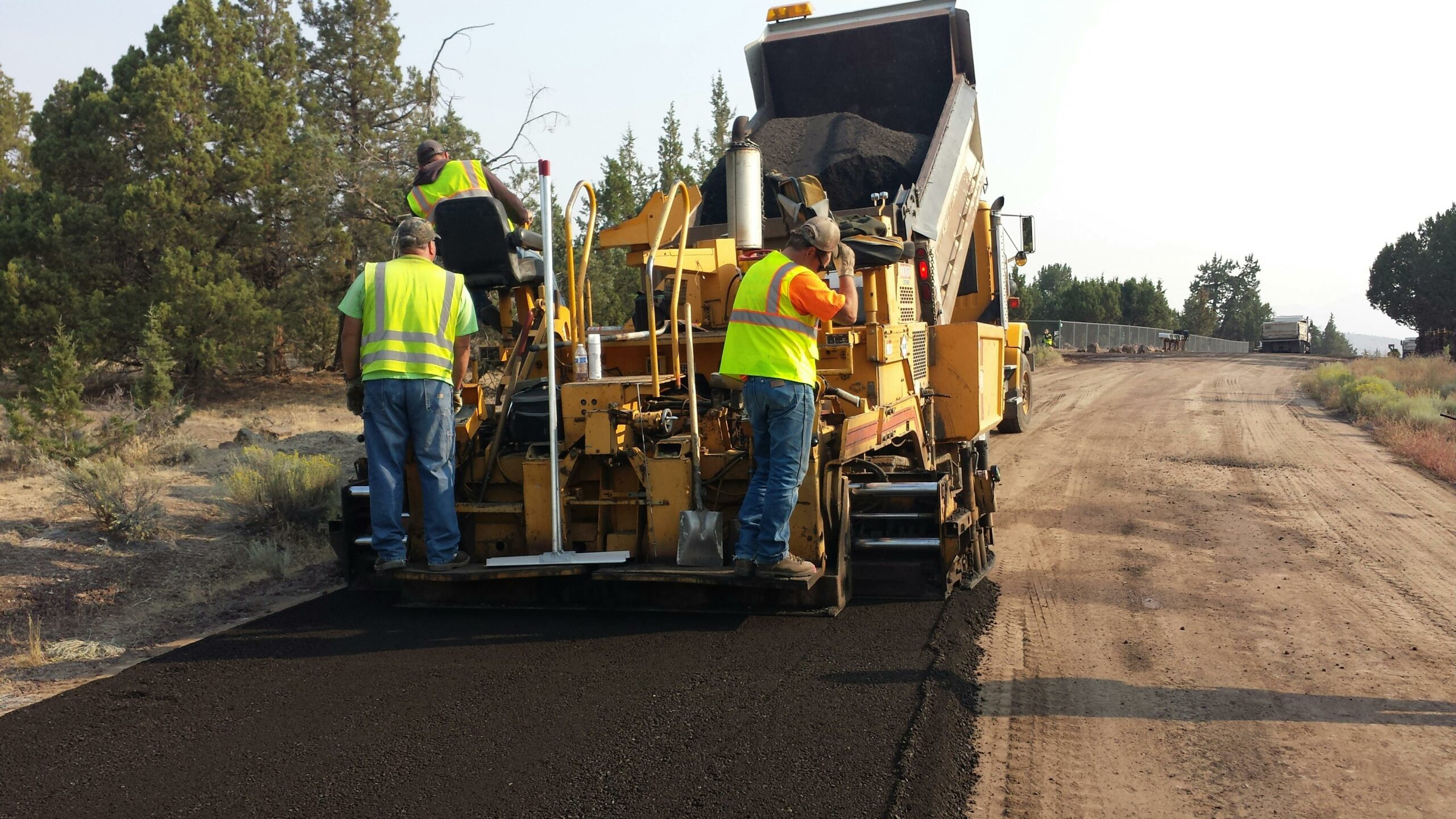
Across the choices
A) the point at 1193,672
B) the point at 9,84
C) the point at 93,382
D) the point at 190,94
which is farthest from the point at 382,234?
the point at 9,84

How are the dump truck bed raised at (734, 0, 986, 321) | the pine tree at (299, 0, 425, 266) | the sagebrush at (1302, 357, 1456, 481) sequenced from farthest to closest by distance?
the pine tree at (299, 0, 425, 266) < the sagebrush at (1302, 357, 1456, 481) < the dump truck bed raised at (734, 0, 986, 321)

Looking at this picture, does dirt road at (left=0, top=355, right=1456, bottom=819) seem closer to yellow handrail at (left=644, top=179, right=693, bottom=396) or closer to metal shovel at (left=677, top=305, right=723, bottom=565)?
metal shovel at (left=677, top=305, right=723, bottom=565)

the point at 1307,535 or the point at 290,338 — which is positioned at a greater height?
the point at 290,338

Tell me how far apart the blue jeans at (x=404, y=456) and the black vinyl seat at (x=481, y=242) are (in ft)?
3.39

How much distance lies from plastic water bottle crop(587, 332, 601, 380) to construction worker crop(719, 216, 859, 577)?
2.83 ft

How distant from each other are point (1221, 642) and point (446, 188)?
16.1 feet

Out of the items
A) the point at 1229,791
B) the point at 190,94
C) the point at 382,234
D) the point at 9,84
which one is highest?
the point at 9,84

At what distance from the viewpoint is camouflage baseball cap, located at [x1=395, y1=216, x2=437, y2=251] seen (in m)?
5.31

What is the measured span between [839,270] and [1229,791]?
301cm

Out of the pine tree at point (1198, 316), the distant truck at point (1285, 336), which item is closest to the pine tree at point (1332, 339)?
the pine tree at point (1198, 316)

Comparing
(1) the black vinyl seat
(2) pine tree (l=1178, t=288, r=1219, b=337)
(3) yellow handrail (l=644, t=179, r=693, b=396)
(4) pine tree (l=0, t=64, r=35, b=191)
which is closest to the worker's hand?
(3) yellow handrail (l=644, t=179, r=693, b=396)

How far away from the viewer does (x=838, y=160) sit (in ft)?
27.0

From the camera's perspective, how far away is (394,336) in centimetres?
523

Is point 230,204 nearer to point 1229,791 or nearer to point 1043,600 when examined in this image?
point 1043,600
